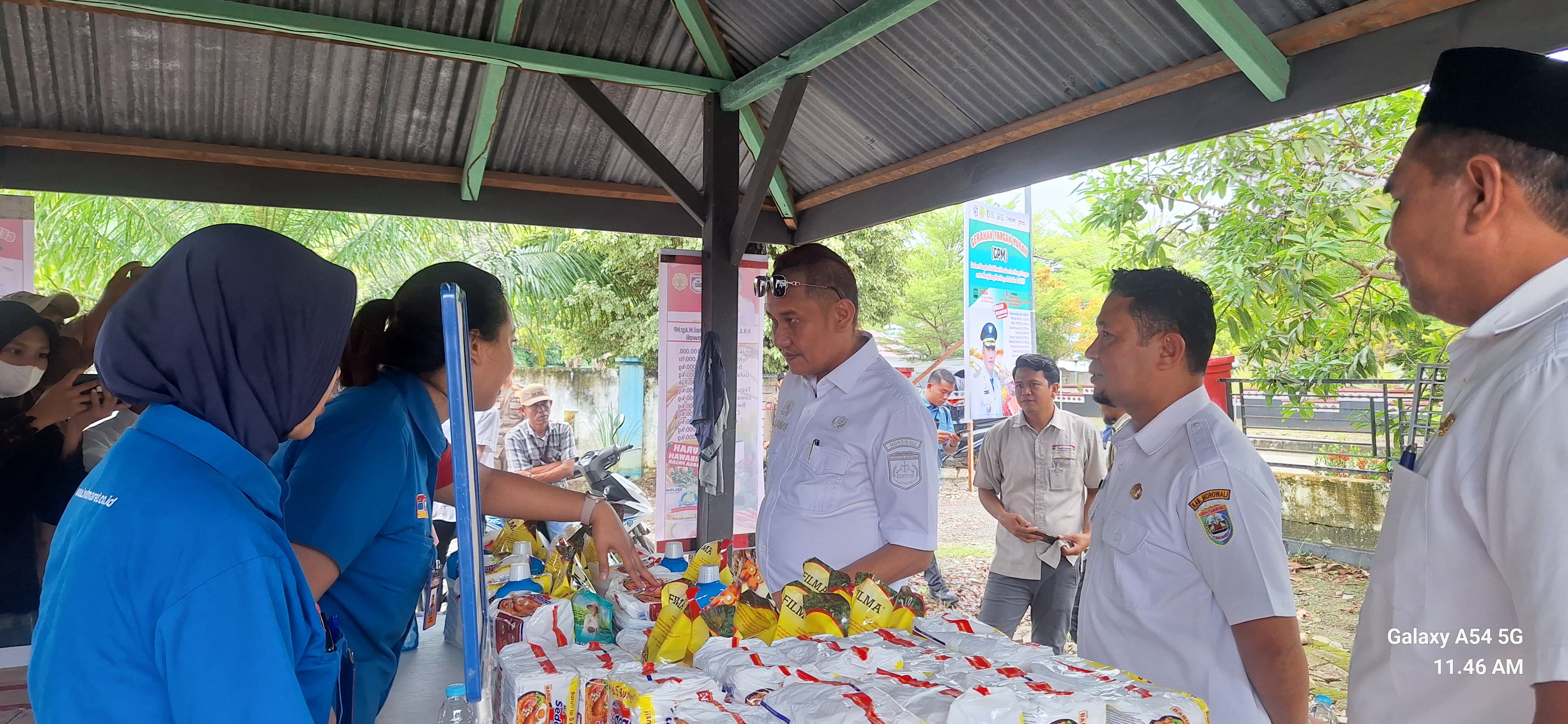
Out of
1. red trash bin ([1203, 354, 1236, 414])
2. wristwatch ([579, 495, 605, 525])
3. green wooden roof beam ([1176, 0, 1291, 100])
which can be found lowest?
wristwatch ([579, 495, 605, 525])

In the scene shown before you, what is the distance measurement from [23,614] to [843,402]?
2.70m

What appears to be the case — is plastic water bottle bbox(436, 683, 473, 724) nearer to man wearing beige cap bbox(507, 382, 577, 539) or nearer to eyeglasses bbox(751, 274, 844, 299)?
eyeglasses bbox(751, 274, 844, 299)

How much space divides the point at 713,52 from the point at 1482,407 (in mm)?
4122

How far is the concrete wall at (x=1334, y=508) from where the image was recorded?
648 centimetres

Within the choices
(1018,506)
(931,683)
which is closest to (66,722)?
A: (931,683)

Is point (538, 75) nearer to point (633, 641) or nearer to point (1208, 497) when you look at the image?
point (633, 641)

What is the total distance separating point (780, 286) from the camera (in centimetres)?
236

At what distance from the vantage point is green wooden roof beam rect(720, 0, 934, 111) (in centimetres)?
329

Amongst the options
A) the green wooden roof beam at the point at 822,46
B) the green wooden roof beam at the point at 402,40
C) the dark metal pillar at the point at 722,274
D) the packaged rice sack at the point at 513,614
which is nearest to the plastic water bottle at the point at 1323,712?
the packaged rice sack at the point at 513,614

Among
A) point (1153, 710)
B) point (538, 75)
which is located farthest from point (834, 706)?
point (538, 75)

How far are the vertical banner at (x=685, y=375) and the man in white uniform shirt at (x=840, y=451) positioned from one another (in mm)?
2493

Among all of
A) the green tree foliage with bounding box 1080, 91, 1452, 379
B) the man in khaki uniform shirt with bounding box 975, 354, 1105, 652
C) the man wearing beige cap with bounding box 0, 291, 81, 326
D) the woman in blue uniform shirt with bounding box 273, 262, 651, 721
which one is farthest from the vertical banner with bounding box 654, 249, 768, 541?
the woman in blue uniform shirt with bounding box 273, 262, 651, 721

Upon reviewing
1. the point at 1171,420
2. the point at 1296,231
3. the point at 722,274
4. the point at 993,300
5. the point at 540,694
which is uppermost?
the point at 993,300

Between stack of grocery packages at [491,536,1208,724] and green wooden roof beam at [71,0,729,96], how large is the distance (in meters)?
3.15
